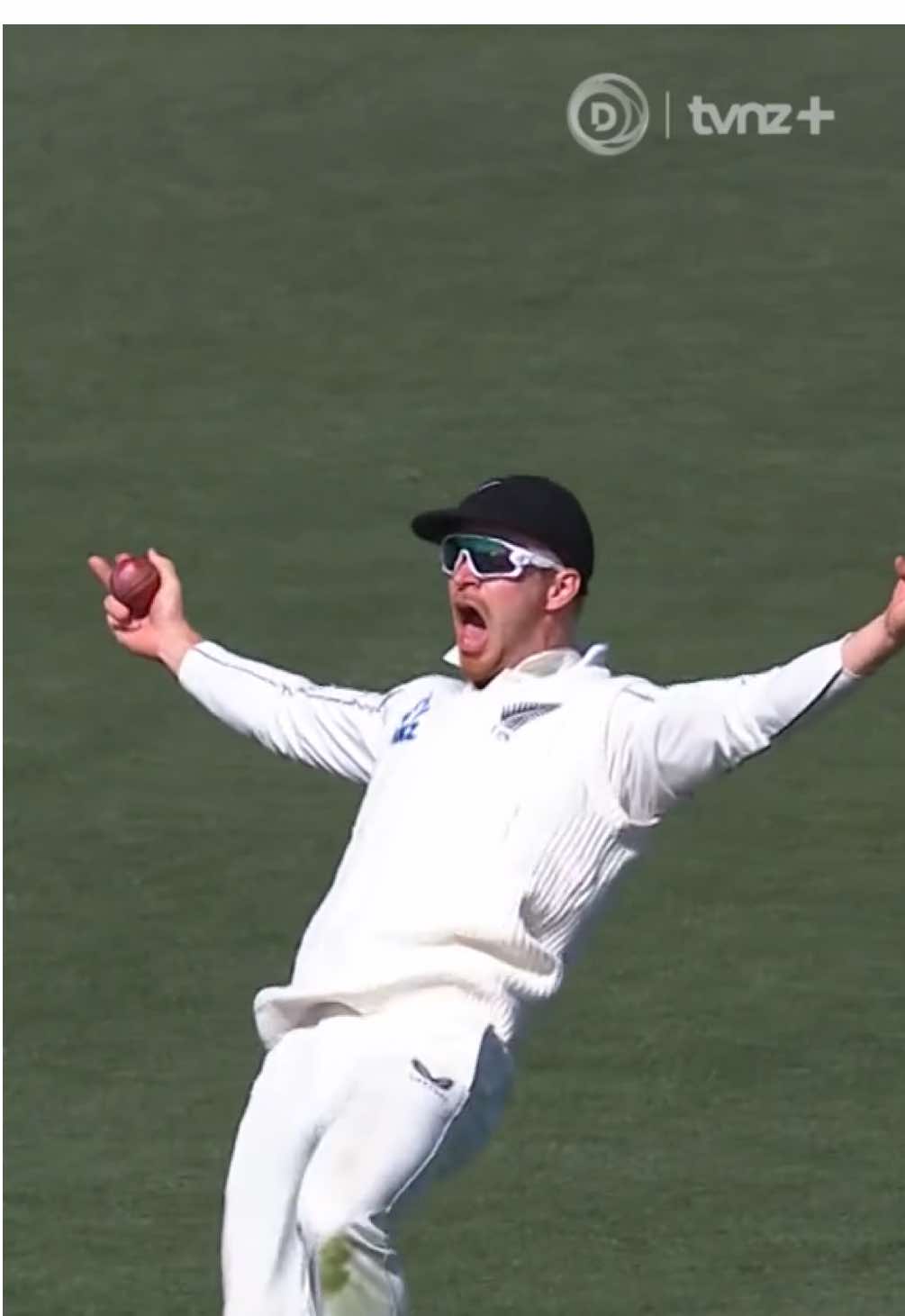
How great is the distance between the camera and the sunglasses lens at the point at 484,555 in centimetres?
612

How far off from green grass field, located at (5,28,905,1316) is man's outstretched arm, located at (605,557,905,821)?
174 cm

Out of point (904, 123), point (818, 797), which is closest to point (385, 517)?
point (818, 797)

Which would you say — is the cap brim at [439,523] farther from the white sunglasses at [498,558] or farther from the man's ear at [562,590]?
the man's ear at [562,590]

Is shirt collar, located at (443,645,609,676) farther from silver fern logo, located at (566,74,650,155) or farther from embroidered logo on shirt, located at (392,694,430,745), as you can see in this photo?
silver fern logo, located at (566,74,650,155)

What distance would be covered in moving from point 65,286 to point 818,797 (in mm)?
6537

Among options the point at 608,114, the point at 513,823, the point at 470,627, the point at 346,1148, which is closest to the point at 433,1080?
the point at 346,1148

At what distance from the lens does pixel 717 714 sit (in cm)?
570

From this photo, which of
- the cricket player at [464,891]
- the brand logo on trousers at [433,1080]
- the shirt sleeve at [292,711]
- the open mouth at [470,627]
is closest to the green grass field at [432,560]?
the shirt sleeve at [292,711]

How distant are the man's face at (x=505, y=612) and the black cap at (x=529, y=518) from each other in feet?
0.11

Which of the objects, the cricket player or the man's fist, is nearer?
the cricket player

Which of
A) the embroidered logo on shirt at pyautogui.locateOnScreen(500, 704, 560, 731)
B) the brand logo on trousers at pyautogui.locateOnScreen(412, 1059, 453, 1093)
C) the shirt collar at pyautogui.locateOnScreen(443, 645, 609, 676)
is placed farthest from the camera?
the shirt collar at pyautogui.locateOnScreen(443, 645, 609, 676)

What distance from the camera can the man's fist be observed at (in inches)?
269

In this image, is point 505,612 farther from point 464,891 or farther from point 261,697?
point 261,697

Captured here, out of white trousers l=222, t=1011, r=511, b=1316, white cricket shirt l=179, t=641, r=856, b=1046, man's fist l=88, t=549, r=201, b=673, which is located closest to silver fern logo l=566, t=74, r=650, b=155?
man's fist l=88, t=549, r=201, b=673
